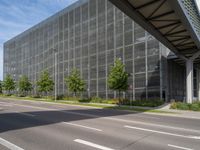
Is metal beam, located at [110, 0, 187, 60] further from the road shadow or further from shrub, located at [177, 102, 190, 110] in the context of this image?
shrub, located at [177, 102, 190, 110]

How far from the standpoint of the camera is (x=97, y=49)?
5678 cm

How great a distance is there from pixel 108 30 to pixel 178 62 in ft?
53.6

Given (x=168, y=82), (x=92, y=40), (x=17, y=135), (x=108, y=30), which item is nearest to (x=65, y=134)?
(x=17, y=135)

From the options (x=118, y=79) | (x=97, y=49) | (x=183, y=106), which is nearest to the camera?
(x=183, y=106)

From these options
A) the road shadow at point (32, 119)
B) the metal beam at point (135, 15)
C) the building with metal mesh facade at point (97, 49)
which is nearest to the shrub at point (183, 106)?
the metal beam at point (135, 15)

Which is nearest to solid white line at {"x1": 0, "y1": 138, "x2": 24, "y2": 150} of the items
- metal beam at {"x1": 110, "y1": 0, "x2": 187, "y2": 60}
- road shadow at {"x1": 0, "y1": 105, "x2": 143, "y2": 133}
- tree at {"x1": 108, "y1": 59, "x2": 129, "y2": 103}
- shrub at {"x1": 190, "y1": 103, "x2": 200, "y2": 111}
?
road shadow at {"x1": 0, "y1": 105, "x2": 143, "y2": 133}

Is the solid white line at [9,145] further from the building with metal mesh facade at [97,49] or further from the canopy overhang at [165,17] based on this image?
the building with metal mesh facade at [97,49]

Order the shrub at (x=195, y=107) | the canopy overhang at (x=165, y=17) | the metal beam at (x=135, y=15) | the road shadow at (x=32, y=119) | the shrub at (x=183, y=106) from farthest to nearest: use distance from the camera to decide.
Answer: the shrub at (x=183, y=106), the shrub at (x=195, y=107), the canopy overhang at (x=165, y=17), the metal beam at (x=135, y=15), the road shadow at (x=32, y=119)

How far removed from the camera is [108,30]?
53.9 metres

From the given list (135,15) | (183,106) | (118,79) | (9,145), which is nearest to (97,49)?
(118,79)

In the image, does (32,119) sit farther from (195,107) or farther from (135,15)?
(195,107)

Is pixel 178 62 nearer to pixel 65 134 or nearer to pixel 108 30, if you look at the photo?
pixel 108 30

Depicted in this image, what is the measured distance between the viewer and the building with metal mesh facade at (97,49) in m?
44.4

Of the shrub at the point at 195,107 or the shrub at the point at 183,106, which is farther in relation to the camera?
the shrub at the point at 183,106
